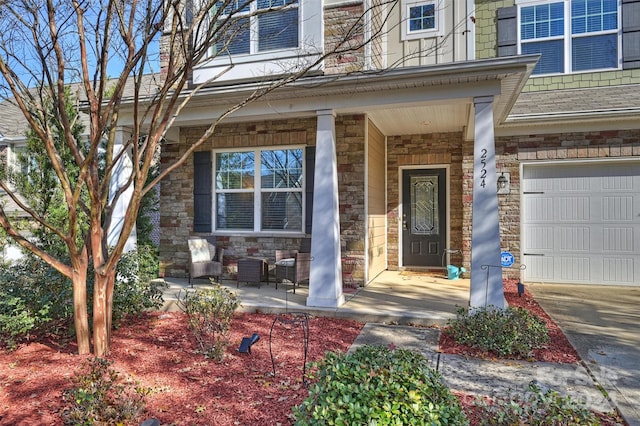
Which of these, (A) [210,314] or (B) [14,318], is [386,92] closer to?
(A) [210,314]

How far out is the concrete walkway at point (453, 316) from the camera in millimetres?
3135

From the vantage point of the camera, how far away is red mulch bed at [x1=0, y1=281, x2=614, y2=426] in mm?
2691

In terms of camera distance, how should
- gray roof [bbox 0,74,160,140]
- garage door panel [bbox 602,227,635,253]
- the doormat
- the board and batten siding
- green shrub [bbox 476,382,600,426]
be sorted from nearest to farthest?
green shrub [bbox 476,382,600,426], garage door panel [bbox 602,227,635,253], the board and batten siding, the doormat, gray roof [bbox 0,74,160,140]

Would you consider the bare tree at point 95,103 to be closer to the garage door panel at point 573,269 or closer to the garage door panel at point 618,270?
the garage door panel at point 573,269

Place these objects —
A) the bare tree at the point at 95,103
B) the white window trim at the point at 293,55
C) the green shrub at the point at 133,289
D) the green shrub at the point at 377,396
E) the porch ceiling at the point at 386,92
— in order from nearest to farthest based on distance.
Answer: the green shrub at the point at 377,396 < the bare tree at the point at 95,103 < the green shrub at the point at 133,289 < the porch ceiling at the point at 386,92 < the white window trim at the point at 293,55

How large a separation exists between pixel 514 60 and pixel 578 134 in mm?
3553

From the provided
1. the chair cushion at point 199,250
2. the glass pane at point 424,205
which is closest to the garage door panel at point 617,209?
the glass pane at point 424,205

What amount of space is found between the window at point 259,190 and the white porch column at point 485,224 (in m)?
3.23

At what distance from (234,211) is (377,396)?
603 centimetres

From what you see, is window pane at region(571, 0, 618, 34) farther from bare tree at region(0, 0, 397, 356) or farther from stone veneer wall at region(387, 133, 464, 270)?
bare tree at region(0, 0, 397, 356)

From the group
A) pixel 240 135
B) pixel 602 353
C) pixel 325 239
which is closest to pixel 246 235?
pixel 240 135

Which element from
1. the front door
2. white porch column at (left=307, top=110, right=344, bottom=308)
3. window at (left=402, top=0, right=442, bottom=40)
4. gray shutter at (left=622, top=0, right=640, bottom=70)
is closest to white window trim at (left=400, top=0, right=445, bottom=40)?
window at (left=402, top=0, right=442, bottom=40)

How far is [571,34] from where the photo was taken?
7.56 meters

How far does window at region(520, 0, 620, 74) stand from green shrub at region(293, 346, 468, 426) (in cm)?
749
